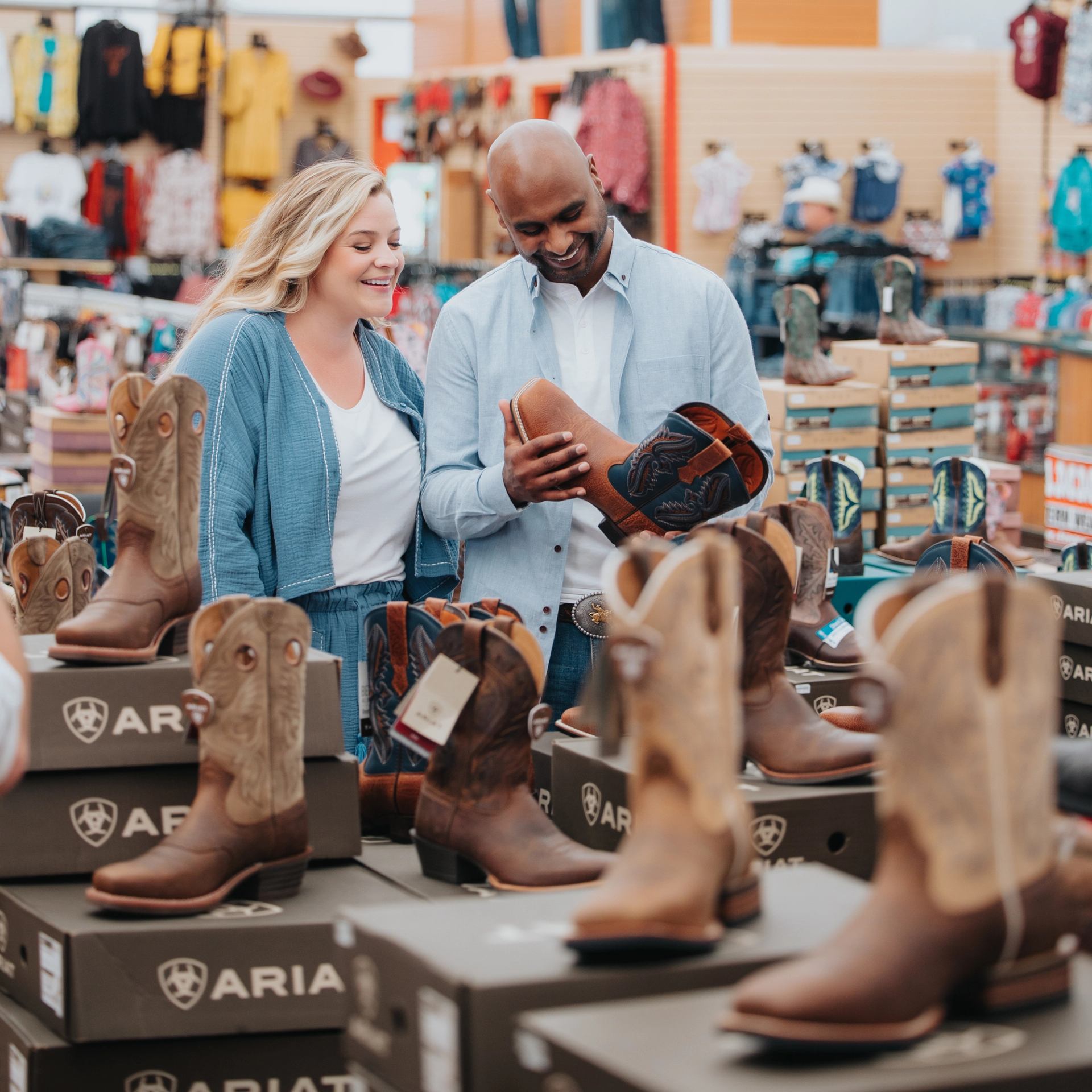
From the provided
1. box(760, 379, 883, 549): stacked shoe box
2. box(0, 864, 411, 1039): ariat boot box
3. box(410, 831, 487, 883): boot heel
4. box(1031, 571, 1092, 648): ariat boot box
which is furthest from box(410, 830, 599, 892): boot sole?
box(760, 379, 883, 549): stacked shoe box

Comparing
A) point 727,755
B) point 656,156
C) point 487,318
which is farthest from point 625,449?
point 656,156

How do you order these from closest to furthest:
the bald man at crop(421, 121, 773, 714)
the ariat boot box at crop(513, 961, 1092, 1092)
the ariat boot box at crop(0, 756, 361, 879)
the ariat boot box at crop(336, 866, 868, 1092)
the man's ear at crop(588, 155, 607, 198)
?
1. the ariat boot box at crop(513, 961, 1092, 1092)
2. the ariat boot box at crop(336, 866, 868, 1092)
3. the ariat boot box at crop(0, 756, 361, 879)
4. the man's ear at crop(588, 155, 607, 198)
5. the bald man at crop(421, 121, 773, 714)

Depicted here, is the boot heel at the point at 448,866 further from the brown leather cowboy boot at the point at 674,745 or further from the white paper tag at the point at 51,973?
the brown leather cowboy boot at the point at 674,745

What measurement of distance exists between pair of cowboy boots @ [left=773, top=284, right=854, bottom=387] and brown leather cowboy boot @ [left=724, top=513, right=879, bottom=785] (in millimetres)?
3073

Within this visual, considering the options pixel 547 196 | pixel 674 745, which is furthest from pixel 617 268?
pixel 674 745

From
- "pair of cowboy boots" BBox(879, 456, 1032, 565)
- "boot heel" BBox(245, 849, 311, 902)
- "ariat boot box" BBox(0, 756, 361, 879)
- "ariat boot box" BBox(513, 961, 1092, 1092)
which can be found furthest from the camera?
"pair of cowboy boots" BBox(879, 456, 1032, 565)

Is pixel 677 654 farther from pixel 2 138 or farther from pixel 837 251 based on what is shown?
pixel 2 138

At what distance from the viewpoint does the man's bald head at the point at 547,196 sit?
8.02ft

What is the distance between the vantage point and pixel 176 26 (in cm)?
1352

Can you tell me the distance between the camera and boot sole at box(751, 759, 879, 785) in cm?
205

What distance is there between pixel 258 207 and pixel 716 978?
13042 millimetres

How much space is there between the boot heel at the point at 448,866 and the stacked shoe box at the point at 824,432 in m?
3.01

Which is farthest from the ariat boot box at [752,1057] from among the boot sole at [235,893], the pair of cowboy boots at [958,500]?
the pair of cowboy boots at [958,500]

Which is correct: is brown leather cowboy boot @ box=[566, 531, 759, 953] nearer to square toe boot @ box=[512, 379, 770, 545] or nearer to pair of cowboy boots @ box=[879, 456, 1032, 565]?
square toe boot @ box=[512, 379, 770, 545]
